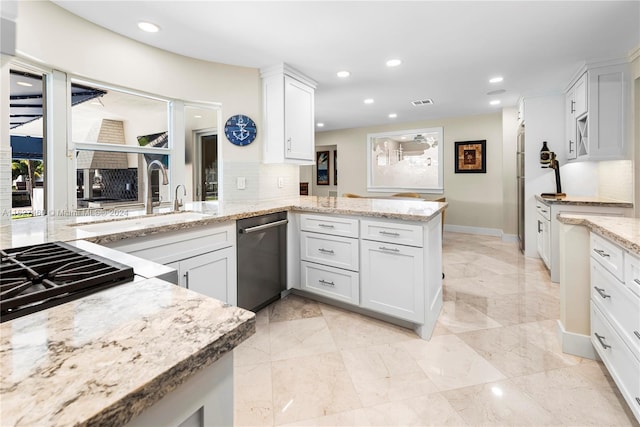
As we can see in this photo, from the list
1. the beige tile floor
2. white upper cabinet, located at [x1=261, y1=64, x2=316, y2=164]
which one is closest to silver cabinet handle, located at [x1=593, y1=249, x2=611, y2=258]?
the beige tile floor

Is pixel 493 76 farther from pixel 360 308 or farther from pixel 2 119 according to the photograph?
pixel 2 119

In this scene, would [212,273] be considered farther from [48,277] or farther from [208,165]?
[208,165]

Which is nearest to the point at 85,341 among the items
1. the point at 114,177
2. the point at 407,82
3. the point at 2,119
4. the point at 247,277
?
the point at 247,277

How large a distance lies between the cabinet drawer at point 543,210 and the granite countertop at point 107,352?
404cm

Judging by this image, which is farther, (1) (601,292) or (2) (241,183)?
(2) (241,183)

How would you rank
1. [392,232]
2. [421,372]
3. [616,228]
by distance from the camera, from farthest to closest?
[392,232] < [421,372] < [616,228]

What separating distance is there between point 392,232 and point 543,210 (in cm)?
272

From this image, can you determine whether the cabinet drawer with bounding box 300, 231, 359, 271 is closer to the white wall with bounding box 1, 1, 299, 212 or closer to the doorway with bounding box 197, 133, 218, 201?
the white wall with bounding box 1, 1, 299, 212

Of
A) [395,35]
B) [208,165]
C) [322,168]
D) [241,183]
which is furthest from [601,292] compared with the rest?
[322,168]

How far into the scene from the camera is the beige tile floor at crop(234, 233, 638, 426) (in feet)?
4.96

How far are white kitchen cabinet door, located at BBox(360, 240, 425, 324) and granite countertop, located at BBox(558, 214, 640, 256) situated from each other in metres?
0.94

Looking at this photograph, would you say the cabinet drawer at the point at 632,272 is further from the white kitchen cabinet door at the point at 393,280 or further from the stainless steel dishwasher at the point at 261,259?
the stainless steel dishwasher at the point at 261,259

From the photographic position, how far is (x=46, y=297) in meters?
0.70

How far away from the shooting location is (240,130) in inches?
129
